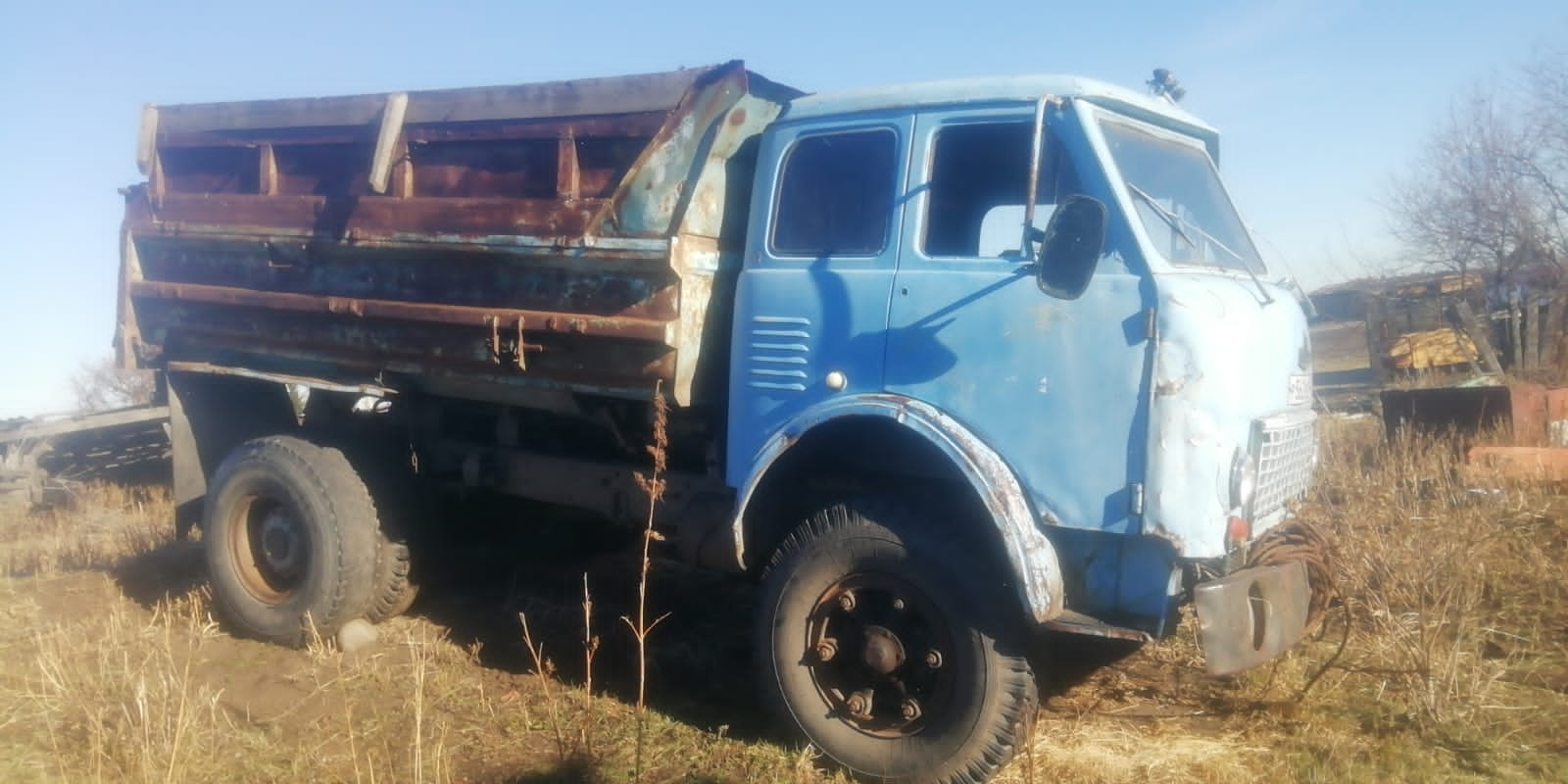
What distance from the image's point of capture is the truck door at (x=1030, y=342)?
346cm

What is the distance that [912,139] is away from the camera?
3.93 meters

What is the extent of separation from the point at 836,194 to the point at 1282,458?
6.07 feet

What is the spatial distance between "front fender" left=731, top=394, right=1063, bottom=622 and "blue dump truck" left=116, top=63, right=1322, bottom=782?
12 mm

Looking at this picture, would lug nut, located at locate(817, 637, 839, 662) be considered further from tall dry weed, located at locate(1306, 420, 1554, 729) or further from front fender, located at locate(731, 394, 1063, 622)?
tall dry weed, located at locate(1306, 420, 1554, 729)

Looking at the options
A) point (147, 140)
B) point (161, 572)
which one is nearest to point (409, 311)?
point (147, 140)

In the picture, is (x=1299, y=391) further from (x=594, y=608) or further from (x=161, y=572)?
(x=161, y=572)

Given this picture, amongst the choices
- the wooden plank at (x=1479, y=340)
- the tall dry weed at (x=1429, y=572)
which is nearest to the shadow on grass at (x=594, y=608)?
the tall dry weed at (x=1429, y=572)

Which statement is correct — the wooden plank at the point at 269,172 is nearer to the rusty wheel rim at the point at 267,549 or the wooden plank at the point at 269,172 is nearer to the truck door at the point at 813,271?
the rusty wheel rim at the point at 267,549

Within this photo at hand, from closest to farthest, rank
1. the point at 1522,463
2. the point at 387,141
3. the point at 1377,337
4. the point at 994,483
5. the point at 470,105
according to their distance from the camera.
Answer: the point at 994,483 < the point at 470,105 < the point at 387,141 < the point at 1522,463 < the point at 1377,337

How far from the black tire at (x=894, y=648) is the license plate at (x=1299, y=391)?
4.25ft

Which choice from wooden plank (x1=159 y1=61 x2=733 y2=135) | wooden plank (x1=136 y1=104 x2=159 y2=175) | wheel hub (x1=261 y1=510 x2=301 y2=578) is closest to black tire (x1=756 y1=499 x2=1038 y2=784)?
wooden plank (x1=159 y1=61 x2=733 y2=135)

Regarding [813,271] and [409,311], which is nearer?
[813,271]

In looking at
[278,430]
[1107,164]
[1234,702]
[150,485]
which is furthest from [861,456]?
[150,485]

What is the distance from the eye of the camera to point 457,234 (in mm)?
4734
